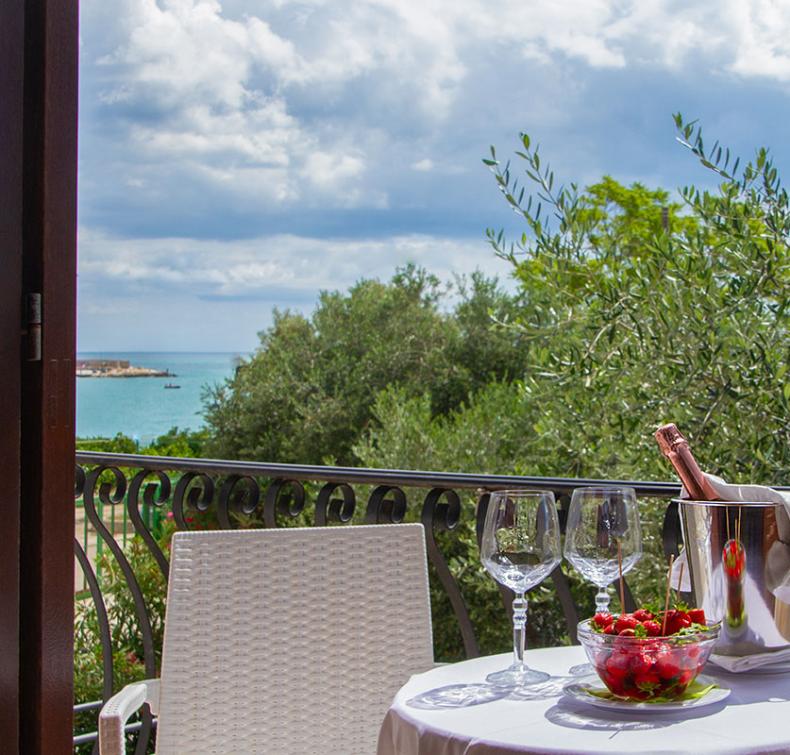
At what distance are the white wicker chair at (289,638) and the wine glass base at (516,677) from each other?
56 centimetres

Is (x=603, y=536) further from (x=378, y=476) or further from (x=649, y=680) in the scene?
(x=378, y=476)

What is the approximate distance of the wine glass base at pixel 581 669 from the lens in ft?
4.43

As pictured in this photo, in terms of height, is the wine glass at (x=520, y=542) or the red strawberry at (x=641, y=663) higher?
the wine glass at (x=520, y=542)

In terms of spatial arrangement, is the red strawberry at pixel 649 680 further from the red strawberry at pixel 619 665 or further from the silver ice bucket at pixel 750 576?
the silver ice bucket at pixel 750 576

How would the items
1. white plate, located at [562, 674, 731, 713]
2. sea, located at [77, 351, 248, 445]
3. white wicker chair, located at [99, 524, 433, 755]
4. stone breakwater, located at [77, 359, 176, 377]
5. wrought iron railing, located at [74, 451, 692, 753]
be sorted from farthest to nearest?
sea, located at [77, 351, 248, 445] < stone breakwater, located at [77, 359, 176, 377] < wrought iron railing, located at [74, 451, 692, 753] < white wicker chair, located at [99, 524, 433, 755] < white plate, located at [562, 674, 731, 713]

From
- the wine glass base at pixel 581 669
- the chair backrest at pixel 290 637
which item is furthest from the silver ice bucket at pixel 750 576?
the chair backrest at pixel 290 637

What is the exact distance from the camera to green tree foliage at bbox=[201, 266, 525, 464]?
53.7 ft

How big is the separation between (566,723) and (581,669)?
255mm

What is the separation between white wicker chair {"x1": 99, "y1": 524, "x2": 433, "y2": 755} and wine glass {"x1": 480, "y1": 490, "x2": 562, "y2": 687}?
546 millimetres

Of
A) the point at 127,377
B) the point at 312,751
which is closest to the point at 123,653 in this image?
the point at 312,751

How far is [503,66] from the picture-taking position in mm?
31703

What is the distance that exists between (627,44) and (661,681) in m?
32.7

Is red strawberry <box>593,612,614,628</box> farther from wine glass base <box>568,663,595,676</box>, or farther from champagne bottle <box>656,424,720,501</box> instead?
champagne bottle <box>656,424,720,501</box>

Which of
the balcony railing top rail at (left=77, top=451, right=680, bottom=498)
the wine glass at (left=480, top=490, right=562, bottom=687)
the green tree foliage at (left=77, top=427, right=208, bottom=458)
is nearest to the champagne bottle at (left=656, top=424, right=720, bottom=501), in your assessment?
the wine glass at (left=480, top=490, right=562, bottom=687)
